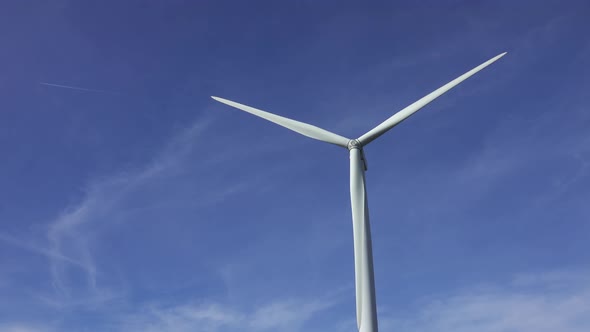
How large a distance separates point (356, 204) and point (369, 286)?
5918mm

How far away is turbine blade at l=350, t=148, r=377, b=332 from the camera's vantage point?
3281 cm

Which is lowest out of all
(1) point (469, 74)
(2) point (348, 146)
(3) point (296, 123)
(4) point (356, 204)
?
(4) point (356, 204)

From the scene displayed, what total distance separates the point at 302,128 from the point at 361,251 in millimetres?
11383

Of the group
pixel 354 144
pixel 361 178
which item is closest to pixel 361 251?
pixel 361 178

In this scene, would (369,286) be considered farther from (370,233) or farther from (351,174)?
(351,174)

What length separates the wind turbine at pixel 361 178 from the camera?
33.1 m

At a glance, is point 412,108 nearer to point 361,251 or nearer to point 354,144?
point 354,144

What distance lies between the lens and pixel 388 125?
133 ft

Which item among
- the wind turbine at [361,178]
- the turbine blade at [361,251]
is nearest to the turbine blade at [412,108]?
the wind turbine at [361,178]

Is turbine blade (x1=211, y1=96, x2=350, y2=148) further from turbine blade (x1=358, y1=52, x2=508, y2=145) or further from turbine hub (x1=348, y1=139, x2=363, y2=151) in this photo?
turbine blade (x1=358, y1=52, x2=508, y2=145)

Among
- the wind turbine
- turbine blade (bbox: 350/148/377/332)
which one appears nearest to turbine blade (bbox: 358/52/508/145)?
the wind turbine

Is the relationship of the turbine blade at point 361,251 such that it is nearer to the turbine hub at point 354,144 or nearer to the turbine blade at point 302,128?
the turbine hub at point 354,144

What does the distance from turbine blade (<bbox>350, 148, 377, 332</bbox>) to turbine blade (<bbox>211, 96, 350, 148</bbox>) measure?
1790 millimetres

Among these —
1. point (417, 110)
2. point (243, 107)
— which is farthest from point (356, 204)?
point (243, 107)
